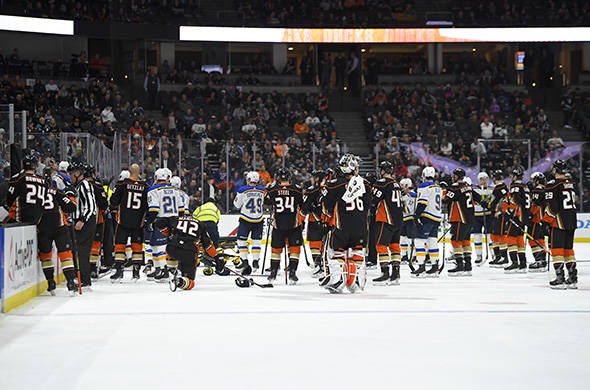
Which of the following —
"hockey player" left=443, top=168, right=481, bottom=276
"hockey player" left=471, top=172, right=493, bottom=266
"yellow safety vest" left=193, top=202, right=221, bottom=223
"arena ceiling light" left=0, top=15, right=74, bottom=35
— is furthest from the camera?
"arena ceiling light" left=0, top=15, right=74, bottom=35

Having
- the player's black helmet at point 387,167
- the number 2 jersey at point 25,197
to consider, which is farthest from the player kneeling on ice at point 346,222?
the number 2 jersey at point 25,197

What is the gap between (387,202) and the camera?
38.3ft

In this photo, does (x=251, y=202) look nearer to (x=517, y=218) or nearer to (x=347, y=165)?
(x=347, y=165)

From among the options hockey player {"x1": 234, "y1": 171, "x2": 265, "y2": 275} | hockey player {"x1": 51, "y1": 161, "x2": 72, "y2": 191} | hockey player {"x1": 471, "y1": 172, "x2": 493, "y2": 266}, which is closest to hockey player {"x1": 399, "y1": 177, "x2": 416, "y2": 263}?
hockey player {"x1": 471, "y1": 172, "x2": 493, "y2": 266}

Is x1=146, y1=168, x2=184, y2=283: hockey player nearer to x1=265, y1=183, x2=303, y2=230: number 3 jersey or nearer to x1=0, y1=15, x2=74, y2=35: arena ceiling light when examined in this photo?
x1=265, y1=183, x2=303, y2=230: number 3 jersey

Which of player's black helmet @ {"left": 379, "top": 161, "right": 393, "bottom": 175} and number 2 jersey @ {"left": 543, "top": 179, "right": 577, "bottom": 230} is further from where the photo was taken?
player's black helmet @ {"left": 379, "top": 161, "right": 393, "bottom": 175}

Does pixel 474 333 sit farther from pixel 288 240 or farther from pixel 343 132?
pixel 343 132

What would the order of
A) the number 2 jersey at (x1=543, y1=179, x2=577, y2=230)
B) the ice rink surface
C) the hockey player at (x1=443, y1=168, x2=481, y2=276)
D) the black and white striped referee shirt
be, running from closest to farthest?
the ice rink surface < the number 2 jersey at (x1=543, y1=179, x2=577, y2=230) < the black and white striped referee shirt < the hockey player at (x1=443, y1=168, x2=481, y2=276)

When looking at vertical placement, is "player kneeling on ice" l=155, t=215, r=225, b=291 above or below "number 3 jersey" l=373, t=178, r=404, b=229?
below

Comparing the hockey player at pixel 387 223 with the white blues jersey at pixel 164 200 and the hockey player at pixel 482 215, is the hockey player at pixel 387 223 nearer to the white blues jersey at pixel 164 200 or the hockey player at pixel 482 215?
the white blues jersey at pixel 164 200

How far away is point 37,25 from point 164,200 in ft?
61.3

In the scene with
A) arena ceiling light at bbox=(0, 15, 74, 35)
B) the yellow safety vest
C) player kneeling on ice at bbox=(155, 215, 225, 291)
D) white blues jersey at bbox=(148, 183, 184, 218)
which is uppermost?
arena ceiling light at bbox=(0, 15, 74, 35)

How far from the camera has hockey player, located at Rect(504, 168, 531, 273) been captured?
13.6m

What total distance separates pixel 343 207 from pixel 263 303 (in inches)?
66.2
